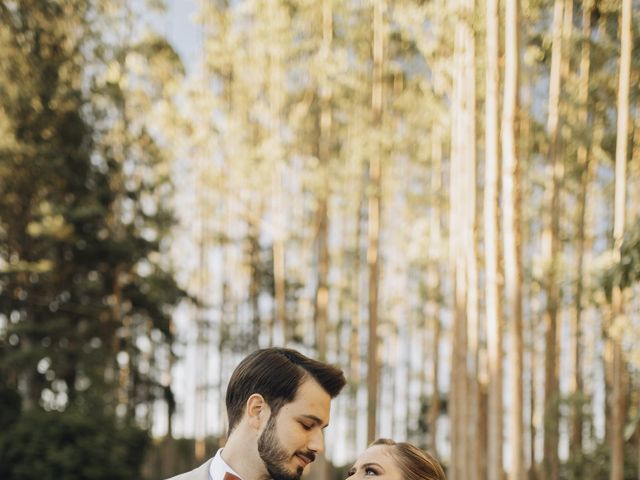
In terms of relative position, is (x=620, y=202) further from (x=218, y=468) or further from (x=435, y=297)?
(x=218, y=468)

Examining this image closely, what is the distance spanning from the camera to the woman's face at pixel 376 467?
8.79ft

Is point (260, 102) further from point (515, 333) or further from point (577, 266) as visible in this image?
point (515, 333)

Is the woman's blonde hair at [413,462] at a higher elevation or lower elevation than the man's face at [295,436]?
lower

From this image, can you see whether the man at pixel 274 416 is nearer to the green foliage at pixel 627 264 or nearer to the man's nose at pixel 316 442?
the man's nose at pixel 316 442

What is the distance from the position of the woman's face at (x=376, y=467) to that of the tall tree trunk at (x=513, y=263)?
8205 millimetres

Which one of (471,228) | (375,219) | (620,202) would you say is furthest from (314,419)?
(375,219)

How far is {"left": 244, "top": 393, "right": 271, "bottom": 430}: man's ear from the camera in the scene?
2.53 meters

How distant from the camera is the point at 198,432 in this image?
29.2 m

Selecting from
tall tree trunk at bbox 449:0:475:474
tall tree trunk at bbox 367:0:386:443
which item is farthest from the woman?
tall tree trunk at bbox 367:0:386:443

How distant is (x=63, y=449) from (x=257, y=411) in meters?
18.3

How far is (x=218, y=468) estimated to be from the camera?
256 centimetres

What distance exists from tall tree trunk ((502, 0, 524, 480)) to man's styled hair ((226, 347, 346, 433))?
8.33 m

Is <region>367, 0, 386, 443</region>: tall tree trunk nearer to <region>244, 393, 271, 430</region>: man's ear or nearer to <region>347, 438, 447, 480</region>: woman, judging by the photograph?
<region>347, 438, 447, 480</region>: woman

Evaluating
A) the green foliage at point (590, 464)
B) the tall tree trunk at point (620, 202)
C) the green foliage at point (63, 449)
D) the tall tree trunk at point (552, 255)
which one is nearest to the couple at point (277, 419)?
the tall tree trunk at point (620, 202)
